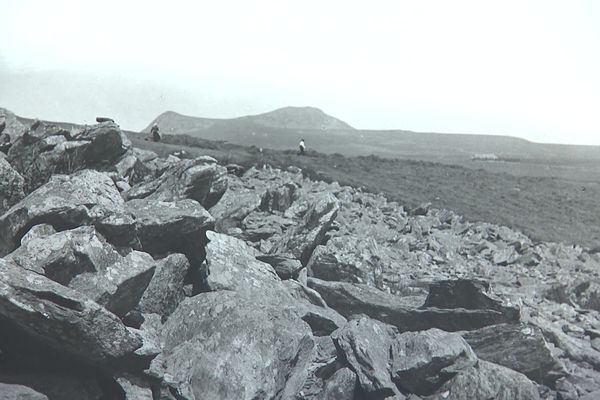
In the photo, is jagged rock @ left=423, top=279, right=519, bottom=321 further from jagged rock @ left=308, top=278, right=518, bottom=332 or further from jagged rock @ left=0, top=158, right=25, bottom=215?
jagged rock @ left=0, top=158, right=25, bottom=215

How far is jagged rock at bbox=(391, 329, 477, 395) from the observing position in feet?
24.9

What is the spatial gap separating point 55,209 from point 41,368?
2607mm

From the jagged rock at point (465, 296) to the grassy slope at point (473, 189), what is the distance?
429 inches

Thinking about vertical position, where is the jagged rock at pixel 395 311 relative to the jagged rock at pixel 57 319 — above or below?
below

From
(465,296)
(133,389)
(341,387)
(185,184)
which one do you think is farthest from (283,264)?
(133,389)

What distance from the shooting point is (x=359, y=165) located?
102 feet

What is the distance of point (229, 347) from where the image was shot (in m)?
7.39

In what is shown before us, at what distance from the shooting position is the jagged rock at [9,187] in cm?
940

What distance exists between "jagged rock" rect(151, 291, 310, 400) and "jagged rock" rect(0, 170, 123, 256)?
2.19m

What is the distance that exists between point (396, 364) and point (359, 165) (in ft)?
78.4

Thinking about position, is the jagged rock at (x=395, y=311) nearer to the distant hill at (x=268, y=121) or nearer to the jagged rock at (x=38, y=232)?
the jagged rock at (x=38, y=232)

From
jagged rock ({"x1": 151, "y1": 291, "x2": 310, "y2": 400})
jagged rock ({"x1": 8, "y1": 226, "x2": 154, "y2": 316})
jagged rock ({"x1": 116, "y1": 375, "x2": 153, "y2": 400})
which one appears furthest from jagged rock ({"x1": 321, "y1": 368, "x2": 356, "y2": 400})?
jagged rock ({"x1": 8, "y1": 226, "x2": 154, "y2": 316})

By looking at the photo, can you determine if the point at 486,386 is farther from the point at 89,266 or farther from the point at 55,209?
the point at 55,209

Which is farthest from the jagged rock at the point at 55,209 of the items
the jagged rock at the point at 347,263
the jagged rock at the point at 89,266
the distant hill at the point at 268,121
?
the distant hill at the point at 268,121
